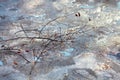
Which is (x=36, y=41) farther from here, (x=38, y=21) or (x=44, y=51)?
(x=38, y=21)

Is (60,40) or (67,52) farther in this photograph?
(60,40)

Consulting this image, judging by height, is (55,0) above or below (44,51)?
above

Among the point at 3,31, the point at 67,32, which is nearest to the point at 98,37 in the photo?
the point at 67,32

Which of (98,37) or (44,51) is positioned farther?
(98,37)

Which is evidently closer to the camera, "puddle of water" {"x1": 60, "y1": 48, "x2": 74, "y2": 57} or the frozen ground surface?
the frozen ground surface

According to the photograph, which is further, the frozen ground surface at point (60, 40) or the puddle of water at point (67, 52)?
the puddle of water at point (67, 52)

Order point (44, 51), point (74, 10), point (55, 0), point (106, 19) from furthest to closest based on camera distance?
point (55, 0)
point (74, 10)
point (106, 19)
point (44, 51)

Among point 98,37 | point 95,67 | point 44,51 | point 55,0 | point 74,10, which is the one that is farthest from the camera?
point 55,0
